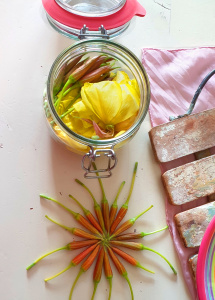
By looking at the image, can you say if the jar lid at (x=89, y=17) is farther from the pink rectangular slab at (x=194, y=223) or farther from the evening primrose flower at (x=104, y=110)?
the pink rectangular slab at (x=194, y=223)

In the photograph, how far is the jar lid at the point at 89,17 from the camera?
0.60m

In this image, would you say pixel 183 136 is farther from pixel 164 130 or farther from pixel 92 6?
pixel 92 6

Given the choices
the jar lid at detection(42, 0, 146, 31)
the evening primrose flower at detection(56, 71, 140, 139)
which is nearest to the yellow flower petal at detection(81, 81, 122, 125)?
the evening primrose flower at detection(56, 71, 140, 139)

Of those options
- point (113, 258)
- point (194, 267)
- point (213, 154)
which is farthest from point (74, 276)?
point (213, 154)

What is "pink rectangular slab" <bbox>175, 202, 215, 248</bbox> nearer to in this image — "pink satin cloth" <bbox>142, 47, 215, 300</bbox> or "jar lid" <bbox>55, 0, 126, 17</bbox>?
"pink satin cloth" <bbox>142, 47, 215, 300</bbox>

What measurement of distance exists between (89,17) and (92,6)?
36 millimetres

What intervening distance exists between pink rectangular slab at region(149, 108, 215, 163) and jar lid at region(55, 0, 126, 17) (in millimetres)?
181

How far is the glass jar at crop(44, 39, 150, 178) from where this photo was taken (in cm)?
54

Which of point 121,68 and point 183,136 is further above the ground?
point 121,68

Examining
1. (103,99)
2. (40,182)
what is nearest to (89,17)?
(103,99)

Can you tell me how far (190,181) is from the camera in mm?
648

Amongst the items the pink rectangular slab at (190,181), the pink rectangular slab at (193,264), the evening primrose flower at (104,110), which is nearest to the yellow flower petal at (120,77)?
the evening primrose flower at (104,110)

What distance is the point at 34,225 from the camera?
601 millimetres

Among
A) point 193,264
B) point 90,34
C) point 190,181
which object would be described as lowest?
point 193,264
